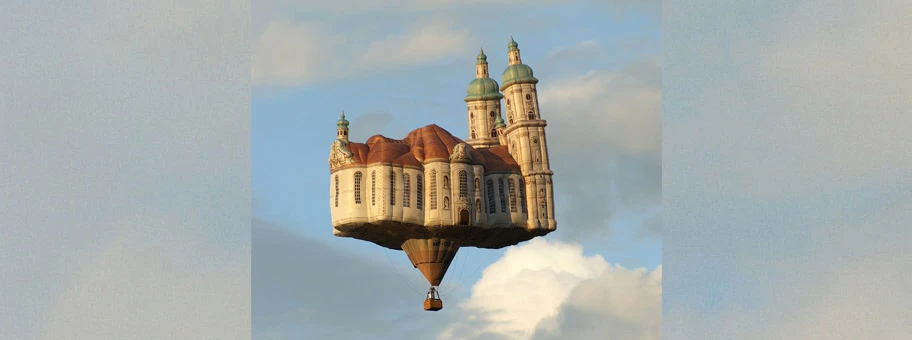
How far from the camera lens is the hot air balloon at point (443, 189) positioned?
385ft

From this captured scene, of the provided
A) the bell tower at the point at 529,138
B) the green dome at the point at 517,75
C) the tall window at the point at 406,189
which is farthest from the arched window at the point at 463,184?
the green dome at the point at 517,75

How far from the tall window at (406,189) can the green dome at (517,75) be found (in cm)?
1171

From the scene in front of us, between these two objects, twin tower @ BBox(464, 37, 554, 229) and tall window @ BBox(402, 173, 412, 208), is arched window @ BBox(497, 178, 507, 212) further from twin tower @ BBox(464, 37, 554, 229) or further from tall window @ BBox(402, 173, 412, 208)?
tall window @ BBox(402, 173, 412, 208)

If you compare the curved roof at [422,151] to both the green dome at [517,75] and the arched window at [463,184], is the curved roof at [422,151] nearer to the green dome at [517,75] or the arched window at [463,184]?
the arched window at [463,184]

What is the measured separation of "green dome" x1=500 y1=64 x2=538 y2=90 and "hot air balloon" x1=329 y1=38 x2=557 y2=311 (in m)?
0.07

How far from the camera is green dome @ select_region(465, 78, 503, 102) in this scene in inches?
5148

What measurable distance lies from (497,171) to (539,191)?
3.02 meters

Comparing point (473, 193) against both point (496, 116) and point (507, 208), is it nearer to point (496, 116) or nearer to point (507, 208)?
point (507, 208)

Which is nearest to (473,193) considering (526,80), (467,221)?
(467,221)

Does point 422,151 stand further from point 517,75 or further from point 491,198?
point 517,75

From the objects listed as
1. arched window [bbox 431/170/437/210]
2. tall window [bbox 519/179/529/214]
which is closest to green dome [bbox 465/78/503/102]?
tall window [bbox 519/179/529/214]

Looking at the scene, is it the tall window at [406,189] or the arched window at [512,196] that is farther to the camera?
the arched window at [512,196]

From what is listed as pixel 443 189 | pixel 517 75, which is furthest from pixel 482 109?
pixel 443 189

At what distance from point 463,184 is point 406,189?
369 cm
